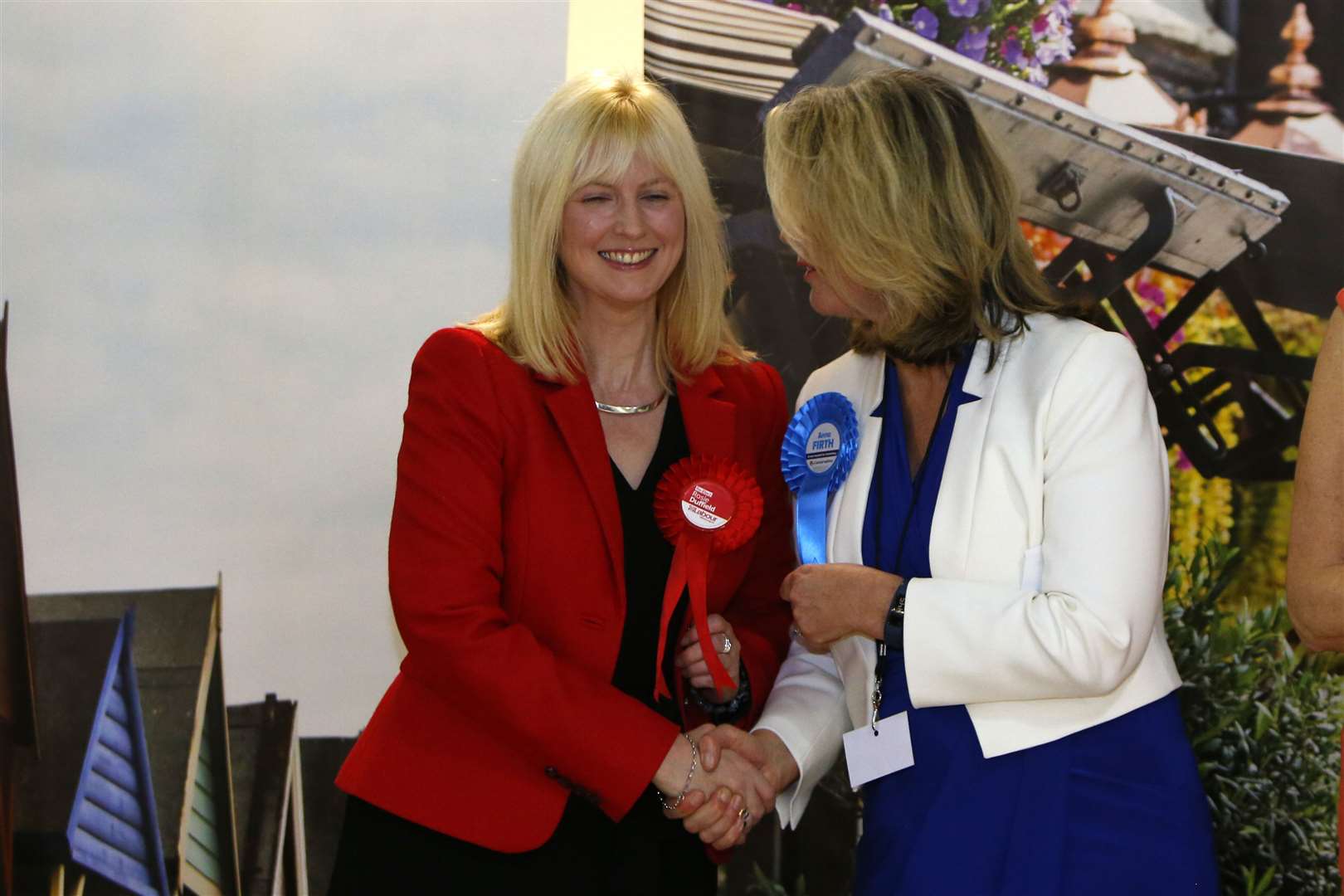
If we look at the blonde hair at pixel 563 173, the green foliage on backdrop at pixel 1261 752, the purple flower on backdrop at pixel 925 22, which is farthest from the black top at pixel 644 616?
the purple flower on backdrop at pixel 925 22

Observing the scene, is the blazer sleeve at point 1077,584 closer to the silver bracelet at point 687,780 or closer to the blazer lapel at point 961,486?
the blazer lapel at point 961,486

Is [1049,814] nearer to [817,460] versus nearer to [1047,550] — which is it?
[1047,550]

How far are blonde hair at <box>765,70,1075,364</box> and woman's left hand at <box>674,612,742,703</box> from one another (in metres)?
0.50

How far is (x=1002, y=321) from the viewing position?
1.89 m

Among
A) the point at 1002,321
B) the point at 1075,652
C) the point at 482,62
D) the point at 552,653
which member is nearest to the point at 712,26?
the point at 482,62

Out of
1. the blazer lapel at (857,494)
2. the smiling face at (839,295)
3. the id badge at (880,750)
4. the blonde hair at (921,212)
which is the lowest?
the id badge at (880,750)

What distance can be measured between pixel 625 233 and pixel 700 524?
486 millimetres

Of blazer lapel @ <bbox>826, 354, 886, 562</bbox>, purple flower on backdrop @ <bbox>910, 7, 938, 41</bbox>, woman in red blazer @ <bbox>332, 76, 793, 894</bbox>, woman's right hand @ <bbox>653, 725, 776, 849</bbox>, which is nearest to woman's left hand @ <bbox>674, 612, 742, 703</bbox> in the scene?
woman in red blazer @ <bbox>332, 76, 793, 894</bbox>

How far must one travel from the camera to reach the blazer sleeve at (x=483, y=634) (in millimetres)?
1879

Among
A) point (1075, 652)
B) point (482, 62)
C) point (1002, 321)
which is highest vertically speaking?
Result: point (482, 62)

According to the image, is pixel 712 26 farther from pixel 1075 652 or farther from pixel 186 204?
pixel 1075 652

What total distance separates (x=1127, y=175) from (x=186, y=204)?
2053 mm

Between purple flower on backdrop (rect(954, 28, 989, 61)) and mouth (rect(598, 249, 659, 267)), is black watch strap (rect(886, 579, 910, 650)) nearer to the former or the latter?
mouth (rect(598, 249, 659, 267))

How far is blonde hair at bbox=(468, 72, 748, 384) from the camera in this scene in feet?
6.95
